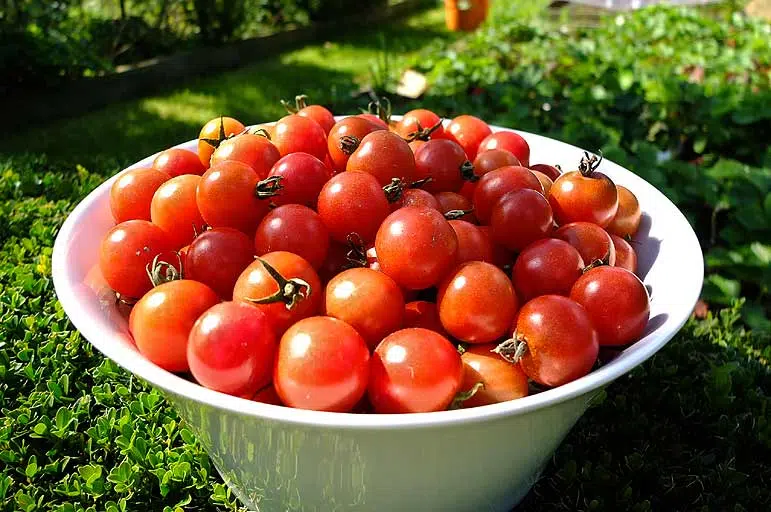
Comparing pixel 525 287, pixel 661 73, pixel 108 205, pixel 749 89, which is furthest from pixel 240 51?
pixel 525 287

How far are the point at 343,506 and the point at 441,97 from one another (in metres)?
3.41

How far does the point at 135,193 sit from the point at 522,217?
90 centimetres

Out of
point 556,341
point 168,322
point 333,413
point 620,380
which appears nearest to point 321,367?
point 333,413

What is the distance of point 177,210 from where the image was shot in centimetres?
158

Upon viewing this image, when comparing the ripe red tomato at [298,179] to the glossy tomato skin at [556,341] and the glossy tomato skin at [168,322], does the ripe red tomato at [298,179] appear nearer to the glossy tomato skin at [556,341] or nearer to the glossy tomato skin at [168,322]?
the glossy tomato skin at [168,322]

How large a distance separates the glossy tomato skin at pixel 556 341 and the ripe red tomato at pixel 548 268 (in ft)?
0.35

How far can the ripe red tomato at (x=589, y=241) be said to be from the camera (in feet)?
Answer: 5.10

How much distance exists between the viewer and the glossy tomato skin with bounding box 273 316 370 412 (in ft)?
3.94

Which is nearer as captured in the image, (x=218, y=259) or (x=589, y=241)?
(x=218, y=259)

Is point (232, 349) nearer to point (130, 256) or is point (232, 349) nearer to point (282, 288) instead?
point (282, 288)

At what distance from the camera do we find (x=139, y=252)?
1.49 meters

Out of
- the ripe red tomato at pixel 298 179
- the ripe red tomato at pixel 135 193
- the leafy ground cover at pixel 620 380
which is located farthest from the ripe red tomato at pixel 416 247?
the leafy ground cover at pixel 620 380

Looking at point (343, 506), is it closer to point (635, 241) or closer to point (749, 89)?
point (635, 241)

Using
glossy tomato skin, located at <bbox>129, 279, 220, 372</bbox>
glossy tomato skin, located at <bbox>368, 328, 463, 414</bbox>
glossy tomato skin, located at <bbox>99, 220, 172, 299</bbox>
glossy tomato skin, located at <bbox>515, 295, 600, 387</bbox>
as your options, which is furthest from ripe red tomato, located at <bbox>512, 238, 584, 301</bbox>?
glossy tomato skin, located at <bbox>99, 220, 172, 299</bbox>
